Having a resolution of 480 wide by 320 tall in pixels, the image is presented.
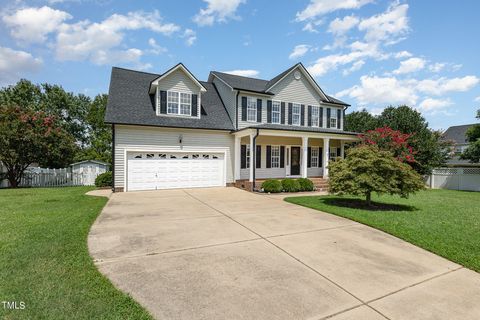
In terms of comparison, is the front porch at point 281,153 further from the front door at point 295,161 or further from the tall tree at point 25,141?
the tall tree at point 25,141

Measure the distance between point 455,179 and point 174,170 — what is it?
19.3m

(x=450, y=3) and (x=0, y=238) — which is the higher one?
(x=450, y=3)

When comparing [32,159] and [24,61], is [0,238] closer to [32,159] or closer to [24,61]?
[32,159]

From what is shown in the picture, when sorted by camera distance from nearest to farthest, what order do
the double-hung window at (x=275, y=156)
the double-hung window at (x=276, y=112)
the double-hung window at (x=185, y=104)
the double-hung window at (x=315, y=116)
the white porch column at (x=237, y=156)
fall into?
the double-hung window at (x=185, y=104) → the white porch column at (x=237, y=156) → the double-hung window at (x=276, y=112) → the double-hung window at (x=275, y=156) → the double-hung window at (x=315, y=116)

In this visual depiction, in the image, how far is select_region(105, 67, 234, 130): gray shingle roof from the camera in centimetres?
1332

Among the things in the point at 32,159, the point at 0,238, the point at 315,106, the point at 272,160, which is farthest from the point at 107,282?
the point at 315,106

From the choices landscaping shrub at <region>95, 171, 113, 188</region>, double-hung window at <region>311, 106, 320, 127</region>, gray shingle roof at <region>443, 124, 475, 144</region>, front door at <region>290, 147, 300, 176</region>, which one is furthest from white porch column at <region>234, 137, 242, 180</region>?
gray shingle roof at <region>443, 124, 475, 144</region>

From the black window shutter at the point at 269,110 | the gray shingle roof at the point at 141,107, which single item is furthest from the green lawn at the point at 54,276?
the black window shutter at the point at 269,110

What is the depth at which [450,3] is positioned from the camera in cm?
873

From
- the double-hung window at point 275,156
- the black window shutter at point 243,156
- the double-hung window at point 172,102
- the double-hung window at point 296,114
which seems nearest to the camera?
the double-hung window at point 172,102

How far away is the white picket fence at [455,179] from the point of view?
54.2 ft

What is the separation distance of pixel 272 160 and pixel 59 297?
15.2 m

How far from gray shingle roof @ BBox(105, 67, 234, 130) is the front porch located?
2059 millimetres

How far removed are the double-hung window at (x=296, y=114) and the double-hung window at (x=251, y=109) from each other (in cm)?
309
